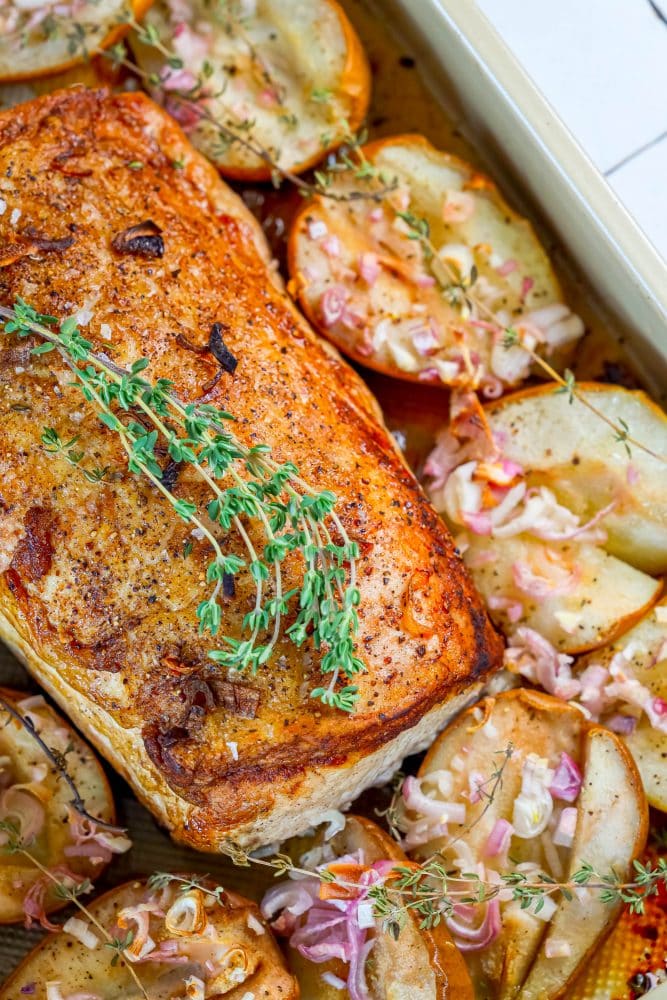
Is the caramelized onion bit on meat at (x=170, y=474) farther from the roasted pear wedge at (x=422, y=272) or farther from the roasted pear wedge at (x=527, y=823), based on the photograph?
the roasted pear wedge at (x=527, y=823)

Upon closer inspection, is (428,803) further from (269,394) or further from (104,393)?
(104,393)

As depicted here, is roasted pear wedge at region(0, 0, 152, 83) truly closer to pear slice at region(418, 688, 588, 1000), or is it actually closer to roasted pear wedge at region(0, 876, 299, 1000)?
pear slice at region(418, 688, 588, 1000)

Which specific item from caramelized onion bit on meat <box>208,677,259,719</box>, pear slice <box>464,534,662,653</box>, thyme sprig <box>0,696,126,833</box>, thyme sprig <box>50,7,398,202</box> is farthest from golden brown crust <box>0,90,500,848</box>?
thyme sprig <box>50,7,398,202</box>

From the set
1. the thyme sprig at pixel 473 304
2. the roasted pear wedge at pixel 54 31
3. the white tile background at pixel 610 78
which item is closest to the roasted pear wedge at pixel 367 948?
the thyme sprig at pixel 473 304

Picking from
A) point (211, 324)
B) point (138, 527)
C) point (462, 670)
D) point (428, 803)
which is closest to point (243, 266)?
point (211, 324)

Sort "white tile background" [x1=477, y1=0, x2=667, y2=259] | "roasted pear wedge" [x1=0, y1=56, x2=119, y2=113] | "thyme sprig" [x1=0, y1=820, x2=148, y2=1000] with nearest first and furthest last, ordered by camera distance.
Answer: "thyme sprig" [x1=0, y1=820, x2=148, y2=1000]
"roasted pear wedge" [x1=0, y1=56, x2=119, y2=113]
"white tile background" [x1=477, y1=0, x2=667, y2=259]

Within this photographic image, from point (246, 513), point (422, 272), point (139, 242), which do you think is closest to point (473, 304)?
point (422, 272)

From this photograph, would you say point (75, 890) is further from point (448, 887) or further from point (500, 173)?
point (500, 173)

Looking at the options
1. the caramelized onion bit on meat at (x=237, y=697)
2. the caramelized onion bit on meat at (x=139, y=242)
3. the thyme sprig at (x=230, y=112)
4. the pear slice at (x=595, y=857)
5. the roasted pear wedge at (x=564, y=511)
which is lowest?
the pear slice at (x=595, y=857)
